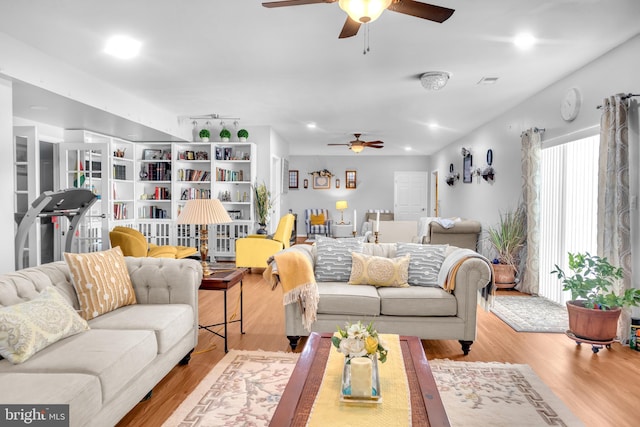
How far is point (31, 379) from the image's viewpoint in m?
1.71

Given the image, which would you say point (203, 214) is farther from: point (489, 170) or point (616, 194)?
point (489, 170)

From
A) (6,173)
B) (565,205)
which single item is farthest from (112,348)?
(565,205)

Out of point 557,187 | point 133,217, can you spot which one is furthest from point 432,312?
point 133,217

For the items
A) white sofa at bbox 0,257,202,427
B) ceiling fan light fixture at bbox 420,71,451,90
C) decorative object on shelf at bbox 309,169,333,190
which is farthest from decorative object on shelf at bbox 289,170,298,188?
white sofa at bbox 0,257,202,427

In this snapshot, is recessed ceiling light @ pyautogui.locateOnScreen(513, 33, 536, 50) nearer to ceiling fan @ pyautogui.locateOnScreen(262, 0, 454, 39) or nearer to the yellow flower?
ceiling fan @ pyautogui.locateOnScreen(262, 0, 454, 39)

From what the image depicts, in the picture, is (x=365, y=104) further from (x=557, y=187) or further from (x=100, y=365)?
(x=100, y=365)

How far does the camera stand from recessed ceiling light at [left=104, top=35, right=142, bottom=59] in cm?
370

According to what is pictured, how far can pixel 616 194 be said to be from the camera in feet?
11.7

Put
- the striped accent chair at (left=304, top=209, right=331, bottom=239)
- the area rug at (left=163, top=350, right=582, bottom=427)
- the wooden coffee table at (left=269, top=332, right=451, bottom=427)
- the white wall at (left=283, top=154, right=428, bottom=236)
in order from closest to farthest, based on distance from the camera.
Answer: the wooden coffee table at (left=269, top=332, right=451, bottom=427) → the area rug at (left=163, top=350, right=582, bottom=427) → the striped accent chair at (left=304, top=209, right=331, bottom=239) → the white wall at (left=283, top=154, right=428, bottom=236)

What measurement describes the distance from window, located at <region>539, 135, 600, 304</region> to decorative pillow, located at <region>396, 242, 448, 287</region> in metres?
1.85

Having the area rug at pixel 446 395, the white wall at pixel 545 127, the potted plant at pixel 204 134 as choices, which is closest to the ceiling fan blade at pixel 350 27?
the area rug at pixel 446 395

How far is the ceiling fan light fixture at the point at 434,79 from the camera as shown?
4559 millimetres

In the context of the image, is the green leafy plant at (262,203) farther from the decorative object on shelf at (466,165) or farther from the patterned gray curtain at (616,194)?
the patterned gray curtain at (616,194)

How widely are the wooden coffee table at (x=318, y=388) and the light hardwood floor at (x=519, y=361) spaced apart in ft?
2.98
